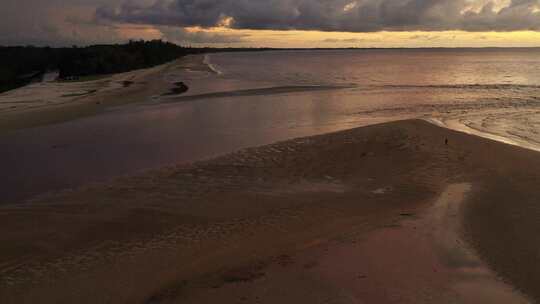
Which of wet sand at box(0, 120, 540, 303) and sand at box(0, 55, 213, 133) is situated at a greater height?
sand at box(0, 55, 213, 133)

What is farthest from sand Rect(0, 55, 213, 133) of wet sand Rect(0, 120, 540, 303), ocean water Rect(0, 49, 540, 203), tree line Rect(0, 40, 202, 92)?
wet sand Rect(0, 120, 540, 303)

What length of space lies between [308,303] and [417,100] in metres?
21.1

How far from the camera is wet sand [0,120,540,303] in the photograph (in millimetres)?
5246

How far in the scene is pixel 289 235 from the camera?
6.80 m

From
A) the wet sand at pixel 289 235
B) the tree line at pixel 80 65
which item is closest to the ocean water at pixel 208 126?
the wet sand at pixel 289 235

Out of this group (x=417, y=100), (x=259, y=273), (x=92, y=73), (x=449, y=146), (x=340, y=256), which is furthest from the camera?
(x=92, y=73)

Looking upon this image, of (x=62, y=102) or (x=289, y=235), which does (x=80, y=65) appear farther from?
(x=289, y=235)

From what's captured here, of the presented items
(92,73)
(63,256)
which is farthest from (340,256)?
(92,73)

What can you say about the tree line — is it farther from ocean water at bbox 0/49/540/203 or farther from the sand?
ocean water at bbox 0/49/540/203

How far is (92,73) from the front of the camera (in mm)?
47375

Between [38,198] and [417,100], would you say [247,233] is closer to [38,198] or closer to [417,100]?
[38,198]

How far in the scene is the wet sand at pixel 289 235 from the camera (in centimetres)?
525

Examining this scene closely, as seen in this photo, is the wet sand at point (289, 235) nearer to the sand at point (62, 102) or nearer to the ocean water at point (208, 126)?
the ocean water at point (208, 126)

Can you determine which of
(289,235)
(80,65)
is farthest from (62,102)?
(80,65)
